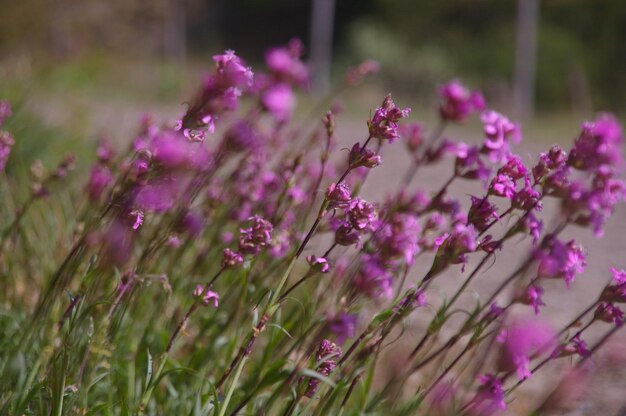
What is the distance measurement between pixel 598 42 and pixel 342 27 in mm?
9917

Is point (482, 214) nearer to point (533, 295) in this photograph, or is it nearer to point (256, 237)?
point (533, 295)

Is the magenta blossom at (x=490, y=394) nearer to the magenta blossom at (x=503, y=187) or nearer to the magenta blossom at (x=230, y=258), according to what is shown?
the magenta blossom at (x=503, y=187)

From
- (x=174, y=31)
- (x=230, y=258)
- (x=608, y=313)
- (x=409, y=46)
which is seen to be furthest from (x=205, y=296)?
(x=174, y=31)

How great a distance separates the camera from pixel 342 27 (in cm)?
2759

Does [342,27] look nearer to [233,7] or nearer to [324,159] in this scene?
[233,7]

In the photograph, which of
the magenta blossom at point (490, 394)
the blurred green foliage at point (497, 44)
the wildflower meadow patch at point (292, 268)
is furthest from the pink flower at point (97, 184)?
the blurred green foliage at point (497, 44)

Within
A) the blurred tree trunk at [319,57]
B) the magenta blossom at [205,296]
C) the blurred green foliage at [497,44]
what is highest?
the blurred green foliage at [497,44]

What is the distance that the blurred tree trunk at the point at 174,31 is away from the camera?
2249 cm

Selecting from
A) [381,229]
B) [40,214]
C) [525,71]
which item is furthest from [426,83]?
[381,229]

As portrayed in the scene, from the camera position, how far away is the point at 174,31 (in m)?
23.4

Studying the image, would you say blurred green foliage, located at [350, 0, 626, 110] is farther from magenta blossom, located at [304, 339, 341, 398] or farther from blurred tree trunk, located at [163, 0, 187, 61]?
magenta blossom, located at [304, 339, 341, 398]

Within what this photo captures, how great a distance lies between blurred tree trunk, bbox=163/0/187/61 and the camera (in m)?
22.5

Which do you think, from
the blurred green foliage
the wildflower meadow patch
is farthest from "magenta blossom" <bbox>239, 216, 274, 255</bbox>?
the blurred green foliage

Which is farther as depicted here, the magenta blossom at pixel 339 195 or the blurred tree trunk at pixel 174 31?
the blurred tree trunk at pixel 174 31
